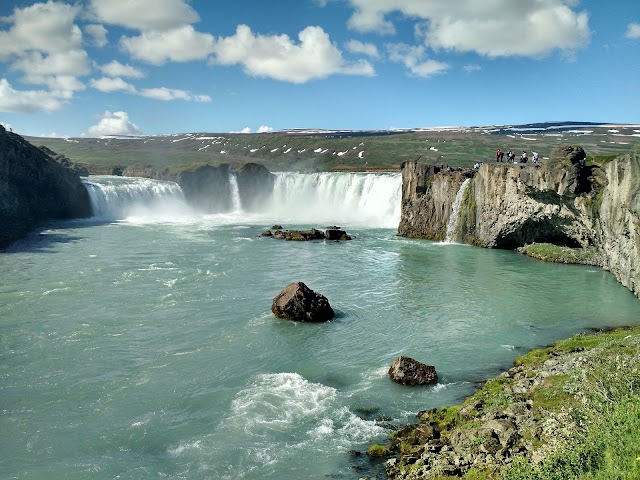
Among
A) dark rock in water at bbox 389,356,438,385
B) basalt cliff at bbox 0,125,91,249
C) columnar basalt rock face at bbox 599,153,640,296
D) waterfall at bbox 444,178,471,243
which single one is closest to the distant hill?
basalt cliff at bbox 0,125,91,249

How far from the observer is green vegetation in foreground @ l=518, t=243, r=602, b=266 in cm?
4097

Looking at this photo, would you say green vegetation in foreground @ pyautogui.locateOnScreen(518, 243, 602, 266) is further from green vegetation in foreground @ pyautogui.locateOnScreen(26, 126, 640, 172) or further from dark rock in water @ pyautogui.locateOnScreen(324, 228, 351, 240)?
green vegetation in foreground @ pyautogui.locateOnScreen(26, 126, 640, 172)

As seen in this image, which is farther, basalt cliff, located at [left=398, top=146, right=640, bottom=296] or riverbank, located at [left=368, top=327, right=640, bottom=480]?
basalt cliff, located at [left=398, top=146, right=640, bottom=296]

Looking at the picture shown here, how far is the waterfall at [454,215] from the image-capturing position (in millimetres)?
51781

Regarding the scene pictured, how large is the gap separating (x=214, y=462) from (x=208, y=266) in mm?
26661

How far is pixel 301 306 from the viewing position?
26.5 metres

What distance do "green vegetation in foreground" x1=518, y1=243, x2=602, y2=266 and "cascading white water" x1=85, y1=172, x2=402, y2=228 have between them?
23346mm

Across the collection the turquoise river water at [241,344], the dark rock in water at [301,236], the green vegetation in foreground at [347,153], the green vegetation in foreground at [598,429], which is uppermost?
the green vegetation in foreground at [347,153]

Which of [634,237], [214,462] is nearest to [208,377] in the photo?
[214,462]

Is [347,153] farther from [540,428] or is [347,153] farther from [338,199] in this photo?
[540,428]

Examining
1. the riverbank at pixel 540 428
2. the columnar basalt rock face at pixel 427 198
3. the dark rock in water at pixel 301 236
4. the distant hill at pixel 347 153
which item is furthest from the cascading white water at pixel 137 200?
the riverbank at pixel 540 428

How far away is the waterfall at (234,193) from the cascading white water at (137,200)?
26.2 feet

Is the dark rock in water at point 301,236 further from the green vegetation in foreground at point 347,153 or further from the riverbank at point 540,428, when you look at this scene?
the green vegetation in foreground at point 347,153

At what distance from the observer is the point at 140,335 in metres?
24.3
